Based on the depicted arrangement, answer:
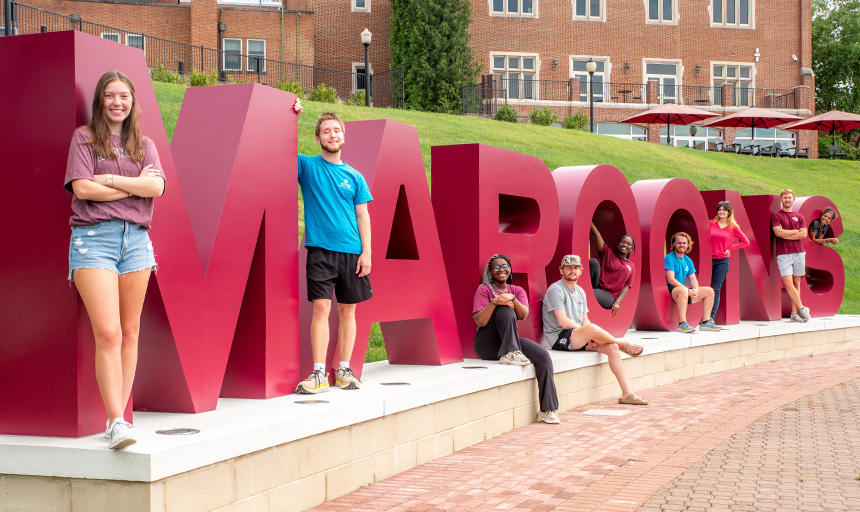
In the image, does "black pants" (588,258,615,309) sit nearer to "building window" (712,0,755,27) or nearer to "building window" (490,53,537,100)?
"building window" (490,53,537,100)

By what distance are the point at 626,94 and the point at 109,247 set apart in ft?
135

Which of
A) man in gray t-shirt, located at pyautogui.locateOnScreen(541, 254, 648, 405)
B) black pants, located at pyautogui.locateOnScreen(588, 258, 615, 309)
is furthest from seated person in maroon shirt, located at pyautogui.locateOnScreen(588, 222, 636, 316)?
man in gray t-shirt, located at pyautogui.locateOnScreen(541, 254, 648, 405)

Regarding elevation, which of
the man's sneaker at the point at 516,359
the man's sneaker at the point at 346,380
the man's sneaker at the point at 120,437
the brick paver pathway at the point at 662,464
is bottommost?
the brick paver pathway at the point at 662,464

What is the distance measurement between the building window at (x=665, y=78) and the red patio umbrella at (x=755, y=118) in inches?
199

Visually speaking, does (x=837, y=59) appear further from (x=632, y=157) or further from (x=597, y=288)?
(x=597, y=288)

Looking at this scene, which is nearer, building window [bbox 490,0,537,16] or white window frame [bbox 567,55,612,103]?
building window [bbox 490,0,537,16]

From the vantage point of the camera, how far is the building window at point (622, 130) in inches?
Answer: 1673

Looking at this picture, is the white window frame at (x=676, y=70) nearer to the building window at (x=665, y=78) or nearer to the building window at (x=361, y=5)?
the building window at (x=665, y=78)

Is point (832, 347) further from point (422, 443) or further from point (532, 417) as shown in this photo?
point (422, 443)

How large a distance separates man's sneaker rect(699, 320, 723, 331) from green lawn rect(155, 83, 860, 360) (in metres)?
6.48

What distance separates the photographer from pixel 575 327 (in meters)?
9.11

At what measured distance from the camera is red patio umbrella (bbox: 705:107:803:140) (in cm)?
3641

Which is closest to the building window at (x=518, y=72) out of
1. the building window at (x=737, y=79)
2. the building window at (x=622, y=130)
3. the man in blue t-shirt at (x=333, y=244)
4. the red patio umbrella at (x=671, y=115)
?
the building window at (x=622, y=130)

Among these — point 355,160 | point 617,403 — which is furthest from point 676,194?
point 355,160
